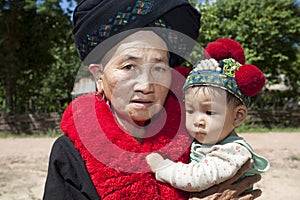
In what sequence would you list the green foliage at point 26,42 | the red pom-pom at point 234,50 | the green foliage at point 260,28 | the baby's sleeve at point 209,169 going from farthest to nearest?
1. the green foliage at point 260,28
2. the green foliage at point 26,42
3. the red pom-pom at point 234,50
4. the baby's sleeve at point 209,169

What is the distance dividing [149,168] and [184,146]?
0.21 m

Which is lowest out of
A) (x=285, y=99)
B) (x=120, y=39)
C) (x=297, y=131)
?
(x=297, y=131)

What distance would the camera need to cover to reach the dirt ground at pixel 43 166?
5.92 m

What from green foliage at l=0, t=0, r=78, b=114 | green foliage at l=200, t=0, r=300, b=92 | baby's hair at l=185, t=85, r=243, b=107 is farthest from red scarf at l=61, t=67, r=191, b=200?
green foliage at l=200, t=0, r=300, b=92

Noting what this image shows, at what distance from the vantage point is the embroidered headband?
1.58 metres

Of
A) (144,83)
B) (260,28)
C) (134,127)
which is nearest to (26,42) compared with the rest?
(260,28)

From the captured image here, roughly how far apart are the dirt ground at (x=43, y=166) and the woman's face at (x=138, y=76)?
15.3 feet

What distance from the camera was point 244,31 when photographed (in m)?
13.2

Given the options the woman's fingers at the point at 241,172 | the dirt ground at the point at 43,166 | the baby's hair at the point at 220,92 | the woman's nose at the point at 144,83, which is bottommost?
the dirt ground at the point at 43,166

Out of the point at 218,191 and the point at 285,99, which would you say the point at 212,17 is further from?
the point at 218,191

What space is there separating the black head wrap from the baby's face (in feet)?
1.15

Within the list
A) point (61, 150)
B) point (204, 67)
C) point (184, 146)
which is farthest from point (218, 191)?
point (61, 150)

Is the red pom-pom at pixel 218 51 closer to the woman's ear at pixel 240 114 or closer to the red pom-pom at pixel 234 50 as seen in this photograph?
the red pom-pom at pixel 234 50

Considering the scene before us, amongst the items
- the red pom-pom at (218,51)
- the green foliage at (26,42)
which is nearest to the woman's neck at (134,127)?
the red pom-pom at (218,51)
